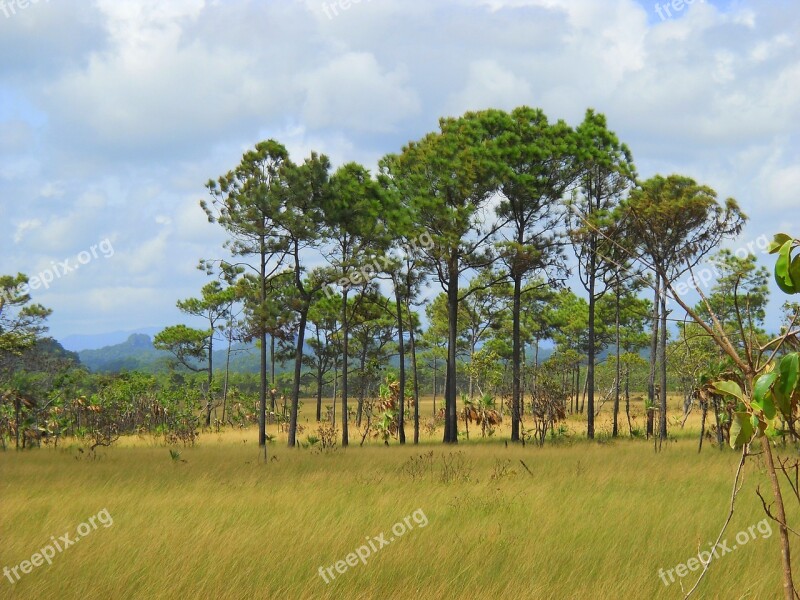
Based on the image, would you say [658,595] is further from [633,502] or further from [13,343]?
[13,343]

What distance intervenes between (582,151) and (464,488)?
702 inches

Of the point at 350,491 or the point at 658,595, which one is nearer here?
the point at 658,595

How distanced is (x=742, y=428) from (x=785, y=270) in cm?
58

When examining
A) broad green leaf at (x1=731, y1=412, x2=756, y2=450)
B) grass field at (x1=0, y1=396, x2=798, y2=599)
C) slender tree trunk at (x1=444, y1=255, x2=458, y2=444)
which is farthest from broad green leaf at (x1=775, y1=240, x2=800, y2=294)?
slender tree trunk at (x1=444, y1=255, x2=458, y2=444)

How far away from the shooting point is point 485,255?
27.6 m

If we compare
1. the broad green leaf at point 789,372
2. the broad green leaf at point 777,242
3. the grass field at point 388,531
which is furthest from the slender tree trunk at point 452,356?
the broad green leaf at point 789,372

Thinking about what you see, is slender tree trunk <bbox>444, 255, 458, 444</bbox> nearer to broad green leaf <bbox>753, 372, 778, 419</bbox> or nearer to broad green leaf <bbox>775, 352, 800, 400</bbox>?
broad green leaf <bbox>753, 372, 778, 419</bbox>

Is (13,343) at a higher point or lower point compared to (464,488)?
higher

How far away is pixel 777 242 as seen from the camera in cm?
221

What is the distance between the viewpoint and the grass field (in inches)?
260

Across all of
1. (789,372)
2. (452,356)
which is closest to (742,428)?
(789,372)

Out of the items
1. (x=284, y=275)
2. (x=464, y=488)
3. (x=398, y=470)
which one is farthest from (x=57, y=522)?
(x=284, y=275)

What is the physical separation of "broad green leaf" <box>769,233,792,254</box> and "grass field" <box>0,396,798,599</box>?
1530 mm

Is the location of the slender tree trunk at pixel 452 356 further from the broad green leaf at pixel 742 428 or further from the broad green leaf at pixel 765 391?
the broad green leaf at pixel 765 391
